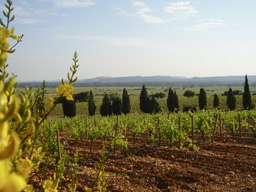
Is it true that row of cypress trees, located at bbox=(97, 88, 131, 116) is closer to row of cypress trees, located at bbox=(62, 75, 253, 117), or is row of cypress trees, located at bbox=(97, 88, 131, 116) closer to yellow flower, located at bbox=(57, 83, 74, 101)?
row of cypress trees, located at bbox=(62, 75, 253, 117)

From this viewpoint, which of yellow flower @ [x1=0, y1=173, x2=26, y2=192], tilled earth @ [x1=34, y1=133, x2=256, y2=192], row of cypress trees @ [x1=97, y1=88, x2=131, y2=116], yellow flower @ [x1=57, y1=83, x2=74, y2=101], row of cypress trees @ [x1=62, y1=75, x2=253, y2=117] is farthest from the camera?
row of cypress trees @ [x1=97, y1=88, x2=131, y2=116]

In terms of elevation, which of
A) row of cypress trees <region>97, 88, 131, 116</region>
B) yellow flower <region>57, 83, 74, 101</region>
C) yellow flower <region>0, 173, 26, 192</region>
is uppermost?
yellow flower <region>57, 83, 74, 101</region>

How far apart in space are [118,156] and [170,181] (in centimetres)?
334

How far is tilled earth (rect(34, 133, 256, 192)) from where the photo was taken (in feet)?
20.7

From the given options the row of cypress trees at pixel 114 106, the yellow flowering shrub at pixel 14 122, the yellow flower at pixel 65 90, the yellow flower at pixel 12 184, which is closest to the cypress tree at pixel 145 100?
the row of cypress trees at pixel 114 106

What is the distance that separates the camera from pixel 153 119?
14328mm

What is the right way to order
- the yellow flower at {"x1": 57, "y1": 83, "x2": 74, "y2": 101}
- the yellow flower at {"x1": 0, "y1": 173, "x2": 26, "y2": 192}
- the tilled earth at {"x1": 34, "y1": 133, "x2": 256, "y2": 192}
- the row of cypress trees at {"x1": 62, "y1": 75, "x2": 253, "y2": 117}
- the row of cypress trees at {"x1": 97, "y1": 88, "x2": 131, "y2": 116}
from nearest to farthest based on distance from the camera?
1. the yellow flower at {"x1": 0, "y1": 173, "x2": 26, "y2": 192}
2. the yellow flower at {"x1": 57, "y1": 83, "x2": 74, "y2": 101}
3. the tilled earth at {"x1": 34, "y1": 133, "x2": 256, "y2": 192}
4. the row of cypress trees at {"x1": 62, "y1": 75, "x2": 253, "y2": 117}
5. the row of cypress trees at {"x1": 97, "y1": 88, "x2": 131, "y2": 116}

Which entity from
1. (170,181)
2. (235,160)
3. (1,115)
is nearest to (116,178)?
(170,181)

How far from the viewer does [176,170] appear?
7535 millimetres

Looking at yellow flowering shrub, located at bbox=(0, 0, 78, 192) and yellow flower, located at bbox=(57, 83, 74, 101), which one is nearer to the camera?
yellow flowering shrub, located at bbox=(0, 0, 78, 192)

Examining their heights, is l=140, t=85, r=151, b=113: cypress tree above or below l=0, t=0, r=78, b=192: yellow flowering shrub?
below

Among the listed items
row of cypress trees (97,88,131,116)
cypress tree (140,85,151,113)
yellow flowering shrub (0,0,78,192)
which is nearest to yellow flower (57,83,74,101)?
yellow flowering shrub (0,0,78,192)

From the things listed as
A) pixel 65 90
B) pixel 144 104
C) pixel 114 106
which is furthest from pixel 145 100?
pixel 65 90

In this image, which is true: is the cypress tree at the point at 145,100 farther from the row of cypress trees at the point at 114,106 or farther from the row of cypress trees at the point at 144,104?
the row of cypress trees at the point at 114,106
